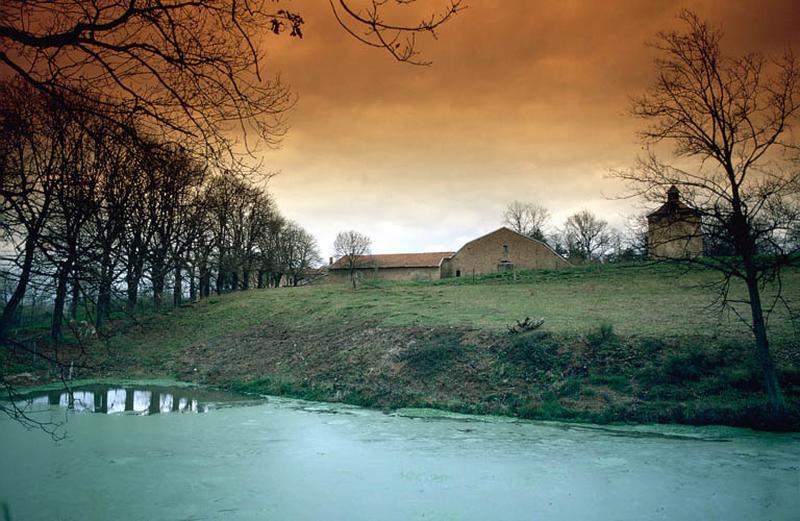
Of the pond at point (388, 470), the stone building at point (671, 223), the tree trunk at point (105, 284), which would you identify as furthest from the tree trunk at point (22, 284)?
the stone building at point (671, 223)

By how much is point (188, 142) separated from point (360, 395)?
40.8 ft

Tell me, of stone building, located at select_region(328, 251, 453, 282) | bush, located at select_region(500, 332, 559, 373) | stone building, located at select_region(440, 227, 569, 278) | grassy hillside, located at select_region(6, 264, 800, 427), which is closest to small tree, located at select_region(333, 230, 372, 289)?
stone building, located at select_region(328, 251, 453, 282)

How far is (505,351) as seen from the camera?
53.8 ft

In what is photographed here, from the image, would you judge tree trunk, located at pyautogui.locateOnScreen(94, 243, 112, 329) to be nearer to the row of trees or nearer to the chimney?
the row of trees

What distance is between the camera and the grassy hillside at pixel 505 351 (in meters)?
13.1

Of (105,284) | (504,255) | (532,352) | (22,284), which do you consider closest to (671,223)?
(532,352)

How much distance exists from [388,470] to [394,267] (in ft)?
157

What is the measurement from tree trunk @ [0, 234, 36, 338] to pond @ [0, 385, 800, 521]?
196 cm

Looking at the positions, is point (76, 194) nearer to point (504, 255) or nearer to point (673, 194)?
point (673, 194)

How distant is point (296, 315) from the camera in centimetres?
2666

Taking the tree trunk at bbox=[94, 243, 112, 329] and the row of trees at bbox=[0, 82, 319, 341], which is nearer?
the row of trees at bbox=[0, 82, 319, 341]

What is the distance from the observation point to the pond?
6562mm

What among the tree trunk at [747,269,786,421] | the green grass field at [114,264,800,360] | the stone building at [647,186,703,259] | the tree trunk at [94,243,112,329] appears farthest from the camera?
the green grass field at [114,264,800,360]

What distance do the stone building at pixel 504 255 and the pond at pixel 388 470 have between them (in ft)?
119
